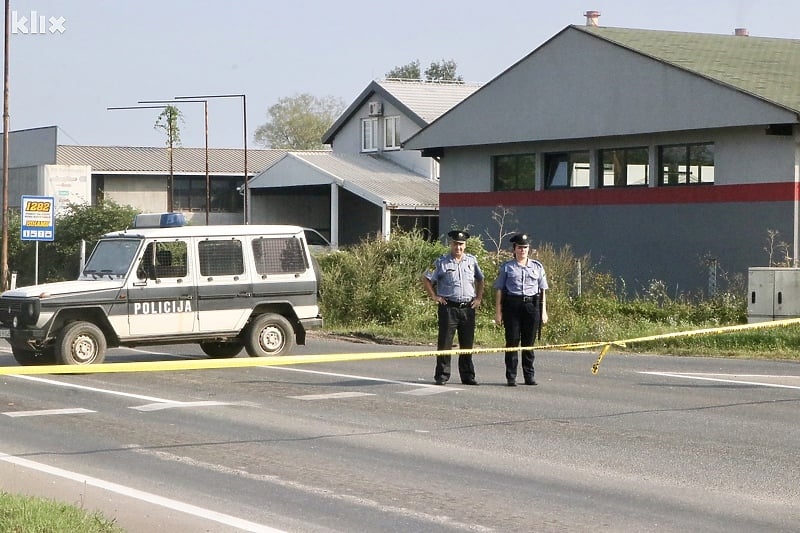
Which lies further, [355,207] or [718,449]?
[355,207]

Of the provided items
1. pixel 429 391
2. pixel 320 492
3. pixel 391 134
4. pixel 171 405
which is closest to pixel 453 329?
pixel 429 391

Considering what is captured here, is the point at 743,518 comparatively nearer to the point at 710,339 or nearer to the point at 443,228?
the point at 710,339

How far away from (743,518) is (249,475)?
357 centimetres

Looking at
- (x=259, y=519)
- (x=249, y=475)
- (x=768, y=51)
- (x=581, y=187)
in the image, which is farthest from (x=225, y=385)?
(x=768, y=51)

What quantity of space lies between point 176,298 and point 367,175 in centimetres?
3592

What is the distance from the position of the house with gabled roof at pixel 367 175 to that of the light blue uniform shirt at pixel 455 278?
33.6 metres

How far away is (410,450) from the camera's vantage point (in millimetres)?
10773

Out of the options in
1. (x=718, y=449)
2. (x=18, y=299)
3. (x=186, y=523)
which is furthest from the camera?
(x=18, y=299)

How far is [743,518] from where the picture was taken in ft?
26.7

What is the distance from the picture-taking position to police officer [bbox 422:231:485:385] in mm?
15016

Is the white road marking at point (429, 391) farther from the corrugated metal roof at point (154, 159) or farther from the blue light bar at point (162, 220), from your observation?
the corrugated metal roof at point (154, 159)

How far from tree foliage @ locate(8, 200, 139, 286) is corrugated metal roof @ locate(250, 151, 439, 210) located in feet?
38.7

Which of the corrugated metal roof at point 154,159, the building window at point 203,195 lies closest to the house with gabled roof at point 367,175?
the corrugated metal roof at point 154,159

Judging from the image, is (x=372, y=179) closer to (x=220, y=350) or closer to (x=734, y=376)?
(x=220, y=350)
